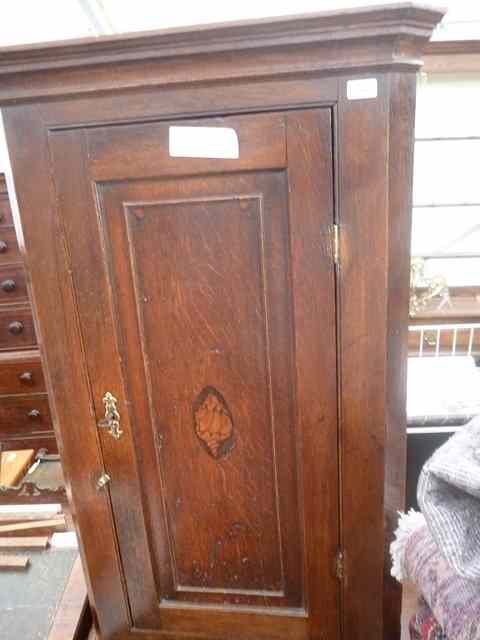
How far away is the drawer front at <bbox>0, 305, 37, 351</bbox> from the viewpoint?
236 cm

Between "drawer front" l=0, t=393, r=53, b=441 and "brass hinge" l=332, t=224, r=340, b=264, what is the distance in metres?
2.15

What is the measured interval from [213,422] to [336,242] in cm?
44

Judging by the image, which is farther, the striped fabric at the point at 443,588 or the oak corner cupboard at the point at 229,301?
the oak corner cupboard at the point at 229,301

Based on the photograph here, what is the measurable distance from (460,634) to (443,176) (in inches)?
103

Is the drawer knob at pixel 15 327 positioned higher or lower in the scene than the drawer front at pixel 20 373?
higher

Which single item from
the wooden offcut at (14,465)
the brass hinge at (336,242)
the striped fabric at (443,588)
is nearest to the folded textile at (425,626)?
the striped fabric at (443,588)

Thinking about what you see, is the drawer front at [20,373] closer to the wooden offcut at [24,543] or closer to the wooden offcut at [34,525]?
the wooden offcut at [34,525]

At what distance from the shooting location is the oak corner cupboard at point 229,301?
0.73 metres

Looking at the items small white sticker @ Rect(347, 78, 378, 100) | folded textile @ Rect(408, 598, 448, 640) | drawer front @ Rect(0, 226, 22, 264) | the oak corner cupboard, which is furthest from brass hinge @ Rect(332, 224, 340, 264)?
drawer front @ Rect(0, 226, 22, 264)

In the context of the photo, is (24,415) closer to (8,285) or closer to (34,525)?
(8,285)

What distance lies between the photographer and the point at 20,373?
2.43m

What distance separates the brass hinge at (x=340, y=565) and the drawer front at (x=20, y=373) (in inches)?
76.5

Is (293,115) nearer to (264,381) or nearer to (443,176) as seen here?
(264,381)

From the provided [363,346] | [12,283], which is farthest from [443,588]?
[12,283]
